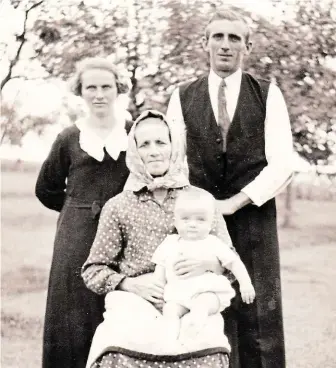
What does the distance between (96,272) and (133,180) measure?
1.30 ft

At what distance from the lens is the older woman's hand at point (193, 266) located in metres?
2.32

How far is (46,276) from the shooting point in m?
3.14

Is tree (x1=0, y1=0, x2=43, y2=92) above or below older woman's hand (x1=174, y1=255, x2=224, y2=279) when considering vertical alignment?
above

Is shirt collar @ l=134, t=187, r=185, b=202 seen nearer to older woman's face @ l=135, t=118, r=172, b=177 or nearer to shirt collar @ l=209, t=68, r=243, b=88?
older woman's face @ l=135, t=118, r=172, b=177

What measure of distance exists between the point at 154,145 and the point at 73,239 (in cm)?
70

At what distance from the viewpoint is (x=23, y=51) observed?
3193mm

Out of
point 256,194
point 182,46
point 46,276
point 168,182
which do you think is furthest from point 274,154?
point 46,276

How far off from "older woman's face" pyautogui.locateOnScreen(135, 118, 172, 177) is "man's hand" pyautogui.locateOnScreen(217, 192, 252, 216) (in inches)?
16.9

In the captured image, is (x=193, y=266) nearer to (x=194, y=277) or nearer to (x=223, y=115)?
(x=194, y=277)

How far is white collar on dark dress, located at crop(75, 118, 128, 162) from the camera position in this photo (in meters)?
2.76

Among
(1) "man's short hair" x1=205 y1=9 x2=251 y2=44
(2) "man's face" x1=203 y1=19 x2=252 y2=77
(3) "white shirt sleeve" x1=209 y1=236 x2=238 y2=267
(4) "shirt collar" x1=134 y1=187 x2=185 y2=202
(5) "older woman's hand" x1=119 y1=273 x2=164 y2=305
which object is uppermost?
(1) "man's short hair" x1=205 y1=9 x2=251 y2=44

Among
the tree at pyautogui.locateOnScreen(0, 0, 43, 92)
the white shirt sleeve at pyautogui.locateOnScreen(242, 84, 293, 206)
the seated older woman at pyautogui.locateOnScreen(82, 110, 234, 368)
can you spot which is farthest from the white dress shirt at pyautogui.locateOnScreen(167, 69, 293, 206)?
the tree at pyautogui.locateOnScreen(0, 0, 43, 92)

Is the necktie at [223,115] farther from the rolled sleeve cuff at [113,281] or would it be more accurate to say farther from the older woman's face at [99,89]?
the rolled sleeve cuff at [113,281]

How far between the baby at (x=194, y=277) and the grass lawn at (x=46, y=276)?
0.73 m
